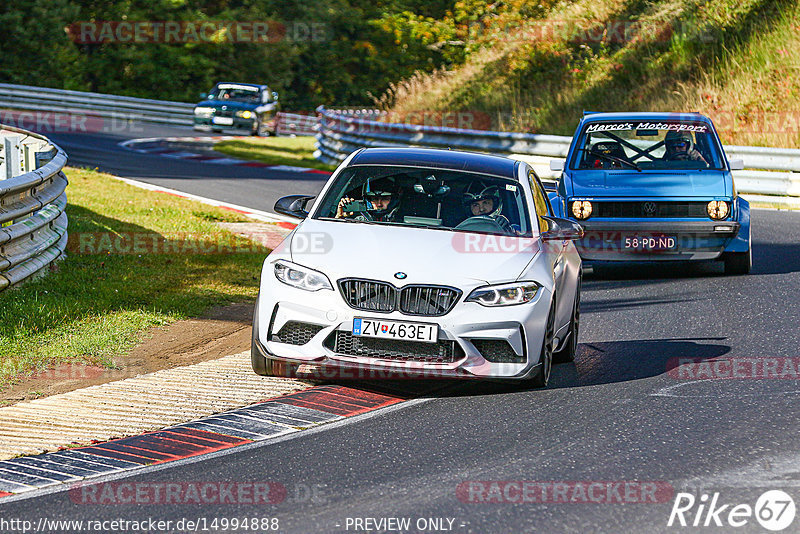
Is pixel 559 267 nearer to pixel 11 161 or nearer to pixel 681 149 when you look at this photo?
pixel 681 149

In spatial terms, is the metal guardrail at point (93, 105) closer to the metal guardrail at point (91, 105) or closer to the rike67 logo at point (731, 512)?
the metal guardrail at point (91, 105)

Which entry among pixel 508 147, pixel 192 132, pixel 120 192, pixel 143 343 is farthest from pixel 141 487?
pixel 192 132

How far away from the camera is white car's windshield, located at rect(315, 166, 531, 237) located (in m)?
8.45

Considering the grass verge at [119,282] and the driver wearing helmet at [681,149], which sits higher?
the driver wearing helmet at [681,149]

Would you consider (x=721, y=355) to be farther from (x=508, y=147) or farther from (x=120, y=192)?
(x=508, y=147)

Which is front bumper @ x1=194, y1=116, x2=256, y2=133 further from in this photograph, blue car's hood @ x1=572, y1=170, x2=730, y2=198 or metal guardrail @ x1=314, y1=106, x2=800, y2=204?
blue car's hood @ x1=572, y1=170, x2=730, y2=198

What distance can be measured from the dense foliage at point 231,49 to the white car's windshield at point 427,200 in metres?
38.9

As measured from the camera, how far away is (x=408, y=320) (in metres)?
7.27

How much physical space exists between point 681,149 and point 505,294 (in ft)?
21.9

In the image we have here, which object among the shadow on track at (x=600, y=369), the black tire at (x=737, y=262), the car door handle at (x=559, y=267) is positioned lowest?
the black tire at (x=737, y=262)

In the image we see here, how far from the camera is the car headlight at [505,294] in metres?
7.41

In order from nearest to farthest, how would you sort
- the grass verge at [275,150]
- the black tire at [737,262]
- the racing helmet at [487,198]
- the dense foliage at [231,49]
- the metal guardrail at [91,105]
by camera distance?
the racing helmet at [487,198] < the black tire at [737,262] < the grass verge at [275,150] < the metal guardrail at [91,105] < the dense foliage at [231,49]

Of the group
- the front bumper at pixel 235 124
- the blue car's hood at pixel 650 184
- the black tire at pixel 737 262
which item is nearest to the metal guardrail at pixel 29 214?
the blue car's hood at pixel 650 184

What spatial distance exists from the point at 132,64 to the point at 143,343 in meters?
43.0
